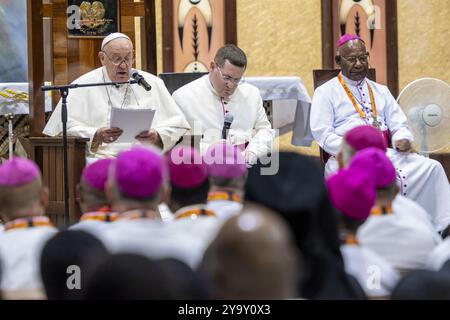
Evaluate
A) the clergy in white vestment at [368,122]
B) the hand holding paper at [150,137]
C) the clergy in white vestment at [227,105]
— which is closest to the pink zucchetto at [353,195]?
the hand holding paper at [150,137]

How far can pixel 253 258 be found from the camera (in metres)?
2.45

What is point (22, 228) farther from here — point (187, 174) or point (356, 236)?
point (356, 236)

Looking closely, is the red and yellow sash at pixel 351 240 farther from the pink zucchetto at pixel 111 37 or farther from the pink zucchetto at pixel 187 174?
the pink zucchetto at pixel 111 37

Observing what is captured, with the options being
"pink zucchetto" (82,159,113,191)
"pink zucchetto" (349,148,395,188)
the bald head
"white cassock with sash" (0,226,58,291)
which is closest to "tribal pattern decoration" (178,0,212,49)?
"pink zucchetto" (82,159,113,191)

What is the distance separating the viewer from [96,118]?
8000 mm

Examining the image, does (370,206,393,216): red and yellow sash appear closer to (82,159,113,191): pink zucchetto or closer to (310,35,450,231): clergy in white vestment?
(82,159,113,191): pink zucchetto

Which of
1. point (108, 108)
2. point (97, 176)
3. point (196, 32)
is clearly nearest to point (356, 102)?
point (108, 108)

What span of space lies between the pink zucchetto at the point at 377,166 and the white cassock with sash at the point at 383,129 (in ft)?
11.9

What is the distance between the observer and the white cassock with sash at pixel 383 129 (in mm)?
8078

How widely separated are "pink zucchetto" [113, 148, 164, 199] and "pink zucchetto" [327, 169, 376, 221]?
0.65m

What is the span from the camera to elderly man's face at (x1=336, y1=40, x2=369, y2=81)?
8.59m

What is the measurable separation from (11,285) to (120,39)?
→ 14.8 feet

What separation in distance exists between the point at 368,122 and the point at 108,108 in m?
2.26
